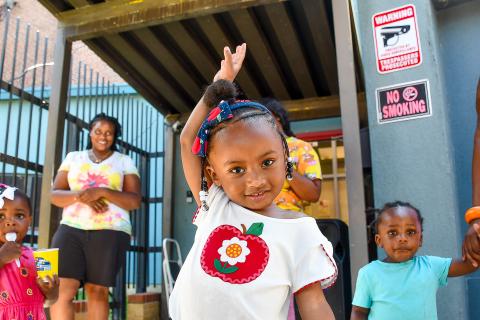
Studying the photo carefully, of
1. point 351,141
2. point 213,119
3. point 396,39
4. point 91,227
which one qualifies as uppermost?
point 396,39

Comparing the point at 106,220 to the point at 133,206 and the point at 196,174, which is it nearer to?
the point at 133,206

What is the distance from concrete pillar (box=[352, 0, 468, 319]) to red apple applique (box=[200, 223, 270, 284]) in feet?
5.95

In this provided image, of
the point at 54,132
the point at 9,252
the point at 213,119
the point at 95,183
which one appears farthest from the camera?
the point at 54,132

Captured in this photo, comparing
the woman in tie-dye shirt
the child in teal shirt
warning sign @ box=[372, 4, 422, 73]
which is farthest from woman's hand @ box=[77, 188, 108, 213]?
warning sign @ box=[372, 4, 422, 73]

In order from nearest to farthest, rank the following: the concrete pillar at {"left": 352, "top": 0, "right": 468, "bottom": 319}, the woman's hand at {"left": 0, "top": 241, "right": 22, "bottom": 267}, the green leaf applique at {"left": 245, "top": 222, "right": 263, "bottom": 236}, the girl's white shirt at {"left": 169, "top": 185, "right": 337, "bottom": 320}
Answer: the girl's white shirt at {"left": 169, "top": 185, "right": 337, "bottom": 320} < the green leaf applique at {"left": 245, "top": 222, "right": 263, "bottom": 236} < the woman's hand at {"left": 0, "top": 241, "right": 22, "bottom": 267} < the concrete pillar at {"left": 352, "top": 0, "right": 468, "bottom": 319}

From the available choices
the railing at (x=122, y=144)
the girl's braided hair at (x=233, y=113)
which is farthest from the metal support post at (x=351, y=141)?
the railing at (x=122, y=144)

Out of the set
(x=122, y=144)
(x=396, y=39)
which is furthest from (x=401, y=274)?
(x=122, y=144)

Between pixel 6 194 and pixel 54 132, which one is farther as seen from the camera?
pixel 54 132

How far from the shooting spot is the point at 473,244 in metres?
2.32

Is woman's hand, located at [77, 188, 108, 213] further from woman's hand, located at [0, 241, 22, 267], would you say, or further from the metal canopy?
the metal canopy

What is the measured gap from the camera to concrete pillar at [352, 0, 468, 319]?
9.73ft

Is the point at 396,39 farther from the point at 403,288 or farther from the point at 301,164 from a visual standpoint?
the point at 403,288

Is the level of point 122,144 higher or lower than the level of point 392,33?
lower

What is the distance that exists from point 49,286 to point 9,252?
0.30m
